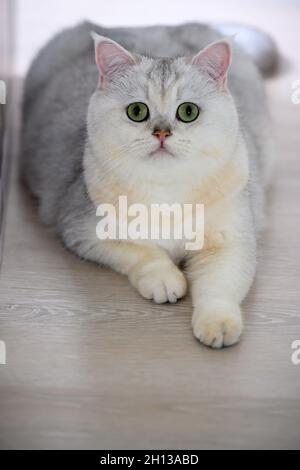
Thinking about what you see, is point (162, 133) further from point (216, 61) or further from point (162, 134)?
point (216, 61)

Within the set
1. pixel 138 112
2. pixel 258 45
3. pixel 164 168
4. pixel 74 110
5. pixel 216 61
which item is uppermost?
pixel 258 45

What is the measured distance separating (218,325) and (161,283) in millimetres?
209

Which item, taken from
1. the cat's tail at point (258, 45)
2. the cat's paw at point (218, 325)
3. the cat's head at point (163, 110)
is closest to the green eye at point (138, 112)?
the cat's head at point (163, 110)

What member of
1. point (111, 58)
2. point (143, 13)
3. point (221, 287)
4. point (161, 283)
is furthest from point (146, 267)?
point (143, 13)

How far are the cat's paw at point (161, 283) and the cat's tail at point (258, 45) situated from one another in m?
1.41

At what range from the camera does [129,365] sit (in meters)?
1.66

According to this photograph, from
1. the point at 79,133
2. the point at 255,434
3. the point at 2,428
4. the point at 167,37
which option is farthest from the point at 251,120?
the point at 2,428

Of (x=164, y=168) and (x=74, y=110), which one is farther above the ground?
(x=74, y=110)

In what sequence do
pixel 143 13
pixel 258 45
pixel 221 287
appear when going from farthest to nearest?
pixel 143 13 → pixel 258 45 → pixel 221 287

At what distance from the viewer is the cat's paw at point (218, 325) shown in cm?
167

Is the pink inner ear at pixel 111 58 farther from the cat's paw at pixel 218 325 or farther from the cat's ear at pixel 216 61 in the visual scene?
the cat's paw at pixel 218 325

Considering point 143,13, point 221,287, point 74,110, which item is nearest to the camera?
point 221,287

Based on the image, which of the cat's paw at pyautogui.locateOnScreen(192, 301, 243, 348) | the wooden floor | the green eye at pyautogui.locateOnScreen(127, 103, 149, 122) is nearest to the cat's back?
the wooden floor

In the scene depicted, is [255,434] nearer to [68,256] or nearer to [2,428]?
[2,428]
